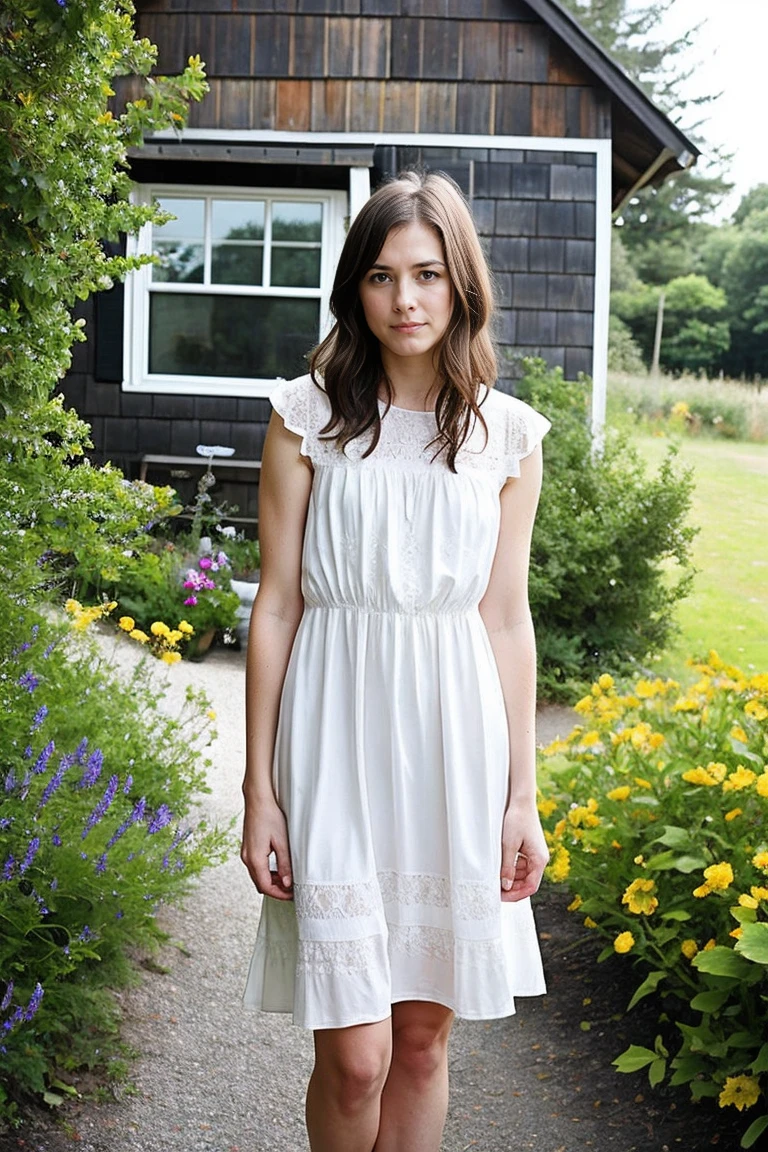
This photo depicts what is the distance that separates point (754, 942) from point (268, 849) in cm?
101

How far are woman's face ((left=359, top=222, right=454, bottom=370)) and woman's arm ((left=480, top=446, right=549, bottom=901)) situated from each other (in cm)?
30

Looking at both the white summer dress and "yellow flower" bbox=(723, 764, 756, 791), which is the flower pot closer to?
"yellow flower" bbox=(723, 764, 756, 791)

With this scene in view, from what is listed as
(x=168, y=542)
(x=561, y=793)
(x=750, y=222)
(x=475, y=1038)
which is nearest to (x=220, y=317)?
(x=168, y=542)

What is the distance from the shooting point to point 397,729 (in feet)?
6.79

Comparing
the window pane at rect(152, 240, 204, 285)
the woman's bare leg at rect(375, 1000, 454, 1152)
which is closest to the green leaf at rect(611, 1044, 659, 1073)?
the woman's bare leg at rect(375, 1000, 454, 1152)

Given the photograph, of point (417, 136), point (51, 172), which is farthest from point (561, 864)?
point (417, 136)

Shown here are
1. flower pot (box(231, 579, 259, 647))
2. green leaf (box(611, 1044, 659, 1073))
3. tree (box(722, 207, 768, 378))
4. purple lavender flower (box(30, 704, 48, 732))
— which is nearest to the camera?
purple lavender flower (box(30, 704, 48, 732))

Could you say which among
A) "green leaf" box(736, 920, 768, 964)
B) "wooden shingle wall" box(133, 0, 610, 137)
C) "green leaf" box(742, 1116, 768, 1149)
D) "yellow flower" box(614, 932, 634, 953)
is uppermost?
"wooden shingle wall" box(133, 0, 610, 137)

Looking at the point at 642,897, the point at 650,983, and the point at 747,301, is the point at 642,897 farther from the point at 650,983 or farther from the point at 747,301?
the point at 747,301

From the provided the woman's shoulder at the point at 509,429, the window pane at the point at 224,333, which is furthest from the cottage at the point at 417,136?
the woman's shoulder at the point at 509,429

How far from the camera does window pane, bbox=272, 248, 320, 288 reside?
9273mm

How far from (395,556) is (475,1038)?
6.49 ft

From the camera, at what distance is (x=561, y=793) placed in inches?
162

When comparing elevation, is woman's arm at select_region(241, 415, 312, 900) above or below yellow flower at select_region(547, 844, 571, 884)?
above
